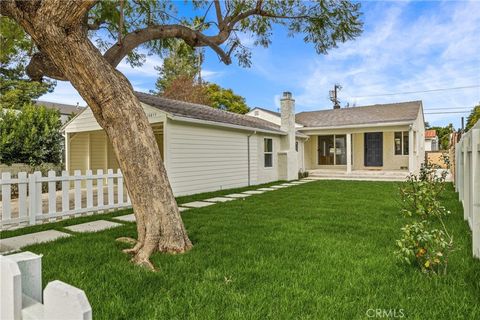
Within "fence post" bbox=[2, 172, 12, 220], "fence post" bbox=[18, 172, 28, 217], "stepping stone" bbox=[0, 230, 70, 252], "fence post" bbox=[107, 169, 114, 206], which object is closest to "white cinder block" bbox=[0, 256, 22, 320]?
"stepping stone" bbox=[0, 230, 70, 252]

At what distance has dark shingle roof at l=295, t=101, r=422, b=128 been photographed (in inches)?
643

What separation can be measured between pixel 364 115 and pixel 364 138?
134cm

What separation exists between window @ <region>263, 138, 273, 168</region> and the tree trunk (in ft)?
33.8

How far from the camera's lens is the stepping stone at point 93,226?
525 cm

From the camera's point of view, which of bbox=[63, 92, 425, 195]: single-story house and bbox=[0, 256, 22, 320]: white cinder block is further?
bbox=[63, 92, 425, 195]: single-story house

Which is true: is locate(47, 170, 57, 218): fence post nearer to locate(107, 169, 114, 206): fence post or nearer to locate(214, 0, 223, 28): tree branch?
locate(107, 169, 114, 206): fence post

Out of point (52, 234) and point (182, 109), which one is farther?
point (182, 109)

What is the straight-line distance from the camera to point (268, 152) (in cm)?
1427

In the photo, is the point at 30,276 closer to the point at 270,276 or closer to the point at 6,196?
the point at 270,276

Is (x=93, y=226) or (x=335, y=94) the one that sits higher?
(x=335, y=94)

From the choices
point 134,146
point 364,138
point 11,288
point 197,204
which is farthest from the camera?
point 364,138

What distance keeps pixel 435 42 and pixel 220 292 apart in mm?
11468

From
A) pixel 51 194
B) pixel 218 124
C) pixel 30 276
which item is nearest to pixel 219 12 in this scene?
pixel 218 124

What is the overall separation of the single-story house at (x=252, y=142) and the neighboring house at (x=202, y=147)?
0.03 meters
